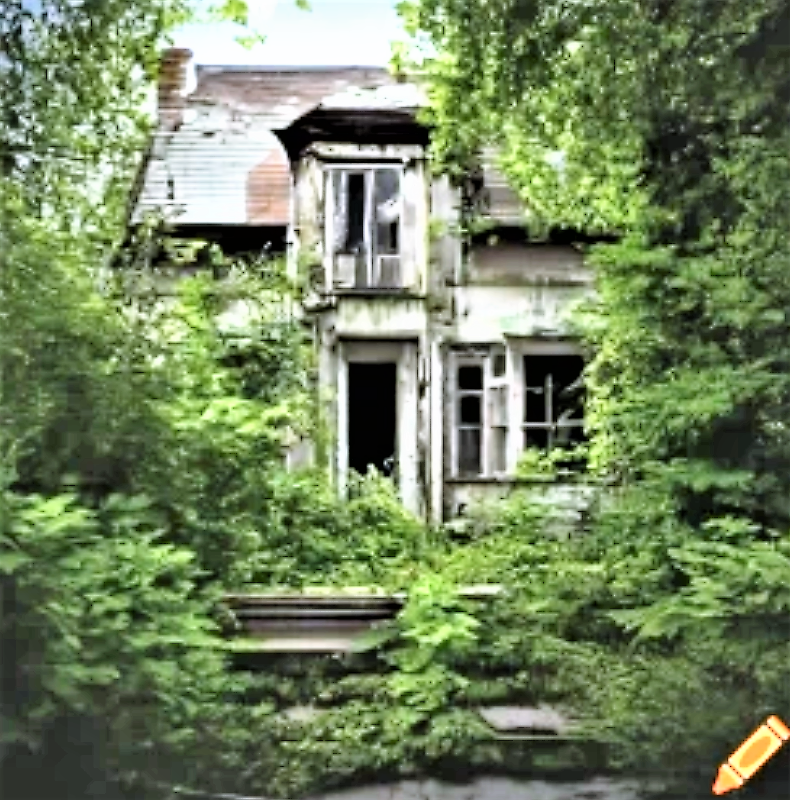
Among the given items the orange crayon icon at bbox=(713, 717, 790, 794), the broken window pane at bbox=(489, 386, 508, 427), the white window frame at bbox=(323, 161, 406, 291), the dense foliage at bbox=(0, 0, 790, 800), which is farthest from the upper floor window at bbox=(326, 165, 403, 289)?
the orange crayon icon at bbox=(713, 717, 790, 794)

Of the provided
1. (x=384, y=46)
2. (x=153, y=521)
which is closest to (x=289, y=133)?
(x=384, y=46)

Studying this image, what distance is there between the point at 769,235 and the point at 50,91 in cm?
108

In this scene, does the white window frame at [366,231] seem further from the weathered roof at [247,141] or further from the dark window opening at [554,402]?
the dark window opening at [554,402]

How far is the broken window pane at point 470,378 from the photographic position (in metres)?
2.13

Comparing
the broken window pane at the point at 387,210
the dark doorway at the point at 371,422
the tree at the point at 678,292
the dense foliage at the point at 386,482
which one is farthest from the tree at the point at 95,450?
the tree at the point at 678,292

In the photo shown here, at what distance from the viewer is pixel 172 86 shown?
2.16 meters

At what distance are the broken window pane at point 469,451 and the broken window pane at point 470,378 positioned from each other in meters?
0.06

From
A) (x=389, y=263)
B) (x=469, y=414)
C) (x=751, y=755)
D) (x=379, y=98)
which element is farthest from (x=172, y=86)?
(x=751, y=755)

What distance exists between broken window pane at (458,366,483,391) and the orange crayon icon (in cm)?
63

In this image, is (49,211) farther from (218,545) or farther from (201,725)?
(201,725)

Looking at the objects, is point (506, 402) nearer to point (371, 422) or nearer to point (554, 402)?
point (554, 402)

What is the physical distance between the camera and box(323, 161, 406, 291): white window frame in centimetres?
215

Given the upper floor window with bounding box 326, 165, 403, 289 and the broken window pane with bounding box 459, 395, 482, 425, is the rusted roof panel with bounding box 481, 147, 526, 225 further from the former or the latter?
the broken window pane with bounding box 459, 395, 482, 425

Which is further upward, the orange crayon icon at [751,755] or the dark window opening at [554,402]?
the dark window opening at [554,402]
